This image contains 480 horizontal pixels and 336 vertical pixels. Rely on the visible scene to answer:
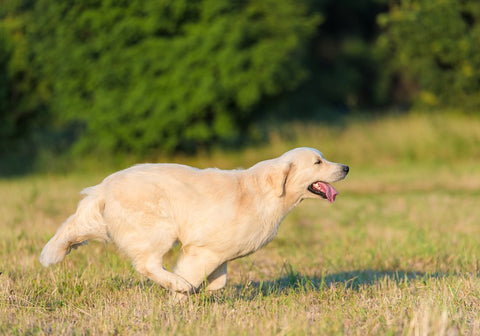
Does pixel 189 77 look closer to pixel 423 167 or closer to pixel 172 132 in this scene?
pixel 172 132

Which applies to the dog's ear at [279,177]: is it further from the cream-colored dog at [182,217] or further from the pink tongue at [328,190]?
the pink tongue at [328,190]

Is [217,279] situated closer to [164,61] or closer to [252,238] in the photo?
[252,238]

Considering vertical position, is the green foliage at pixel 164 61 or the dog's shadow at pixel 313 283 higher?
the green foliage at pixel 164 61

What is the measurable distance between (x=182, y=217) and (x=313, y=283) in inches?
71.0

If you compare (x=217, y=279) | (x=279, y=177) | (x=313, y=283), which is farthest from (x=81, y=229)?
(x=313, y=283)

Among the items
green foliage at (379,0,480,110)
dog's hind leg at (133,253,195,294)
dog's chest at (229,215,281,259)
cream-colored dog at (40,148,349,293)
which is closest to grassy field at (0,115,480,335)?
dog's hind leg at (133,253,195,294)

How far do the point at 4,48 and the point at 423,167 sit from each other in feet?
45.8

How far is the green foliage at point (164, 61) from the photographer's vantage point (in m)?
21.4

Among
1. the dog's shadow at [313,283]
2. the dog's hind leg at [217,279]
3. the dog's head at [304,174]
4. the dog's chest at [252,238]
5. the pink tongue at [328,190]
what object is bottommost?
the dog's shadow at [313,283]

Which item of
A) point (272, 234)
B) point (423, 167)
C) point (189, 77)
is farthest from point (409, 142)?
point (272, 234)

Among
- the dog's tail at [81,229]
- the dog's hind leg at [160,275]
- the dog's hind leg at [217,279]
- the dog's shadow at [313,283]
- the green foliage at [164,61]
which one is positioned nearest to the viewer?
the dog's hind leg at [160,275]

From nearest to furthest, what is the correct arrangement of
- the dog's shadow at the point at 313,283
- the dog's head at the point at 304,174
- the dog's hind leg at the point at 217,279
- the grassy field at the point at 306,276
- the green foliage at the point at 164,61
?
1. the grassy field at the point at 306,276
2. the dog's head at the point at 304,174
3. the dog's hind leg at the point at 217,279
4. the dog's shadow at the point at 313,283
5. the green foliage at the point at 164,61

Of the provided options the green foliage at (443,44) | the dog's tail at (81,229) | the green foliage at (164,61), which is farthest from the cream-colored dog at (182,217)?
the green foliage at (443,44)

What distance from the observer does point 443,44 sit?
2586 centimetres
